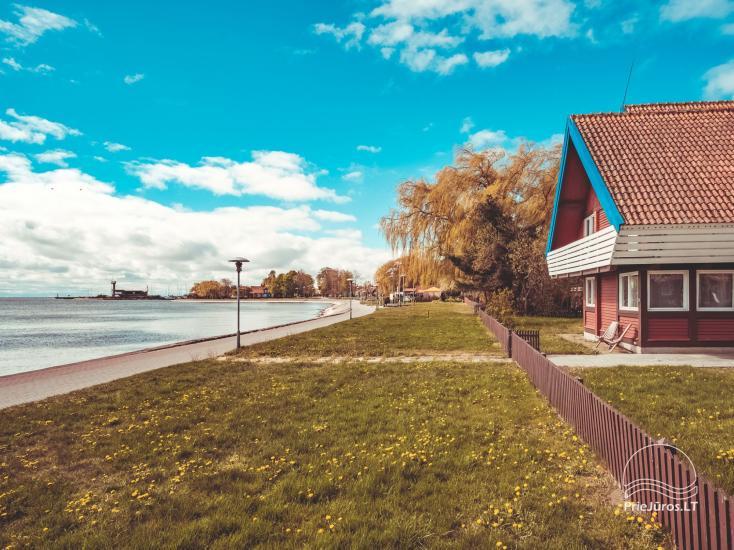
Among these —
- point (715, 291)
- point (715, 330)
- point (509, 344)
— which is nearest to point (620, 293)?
point (715, 291)

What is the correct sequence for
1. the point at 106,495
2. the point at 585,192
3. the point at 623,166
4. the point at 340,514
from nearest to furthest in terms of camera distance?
the point at 340,514 < the point at 106,495 < the point at 623,166 < the point at 585,192

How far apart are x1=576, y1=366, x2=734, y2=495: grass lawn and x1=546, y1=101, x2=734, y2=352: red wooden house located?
10.7ft

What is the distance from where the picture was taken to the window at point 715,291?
44.8ft

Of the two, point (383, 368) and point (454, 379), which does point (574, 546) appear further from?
point (383, 368)

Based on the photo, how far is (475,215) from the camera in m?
32.4

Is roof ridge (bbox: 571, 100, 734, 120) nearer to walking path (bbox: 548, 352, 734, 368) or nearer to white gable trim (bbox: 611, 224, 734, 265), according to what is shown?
white gable trim (bbox: 611, 224, 734, 265)

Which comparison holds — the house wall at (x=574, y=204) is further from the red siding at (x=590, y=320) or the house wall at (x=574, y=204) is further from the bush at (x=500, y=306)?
the bush at (x=500, y=306)

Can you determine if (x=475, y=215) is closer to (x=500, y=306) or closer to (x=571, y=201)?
(x=500, y=306)

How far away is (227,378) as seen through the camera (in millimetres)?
11484

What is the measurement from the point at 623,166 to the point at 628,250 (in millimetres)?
3048

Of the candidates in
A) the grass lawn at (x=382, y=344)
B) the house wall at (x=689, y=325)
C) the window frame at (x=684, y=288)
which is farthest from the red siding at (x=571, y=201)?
the grass lawn at (x=382, y=344)

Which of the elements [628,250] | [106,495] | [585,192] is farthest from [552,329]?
[106,495]

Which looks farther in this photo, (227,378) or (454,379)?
(227,378)

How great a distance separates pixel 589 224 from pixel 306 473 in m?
17.5
